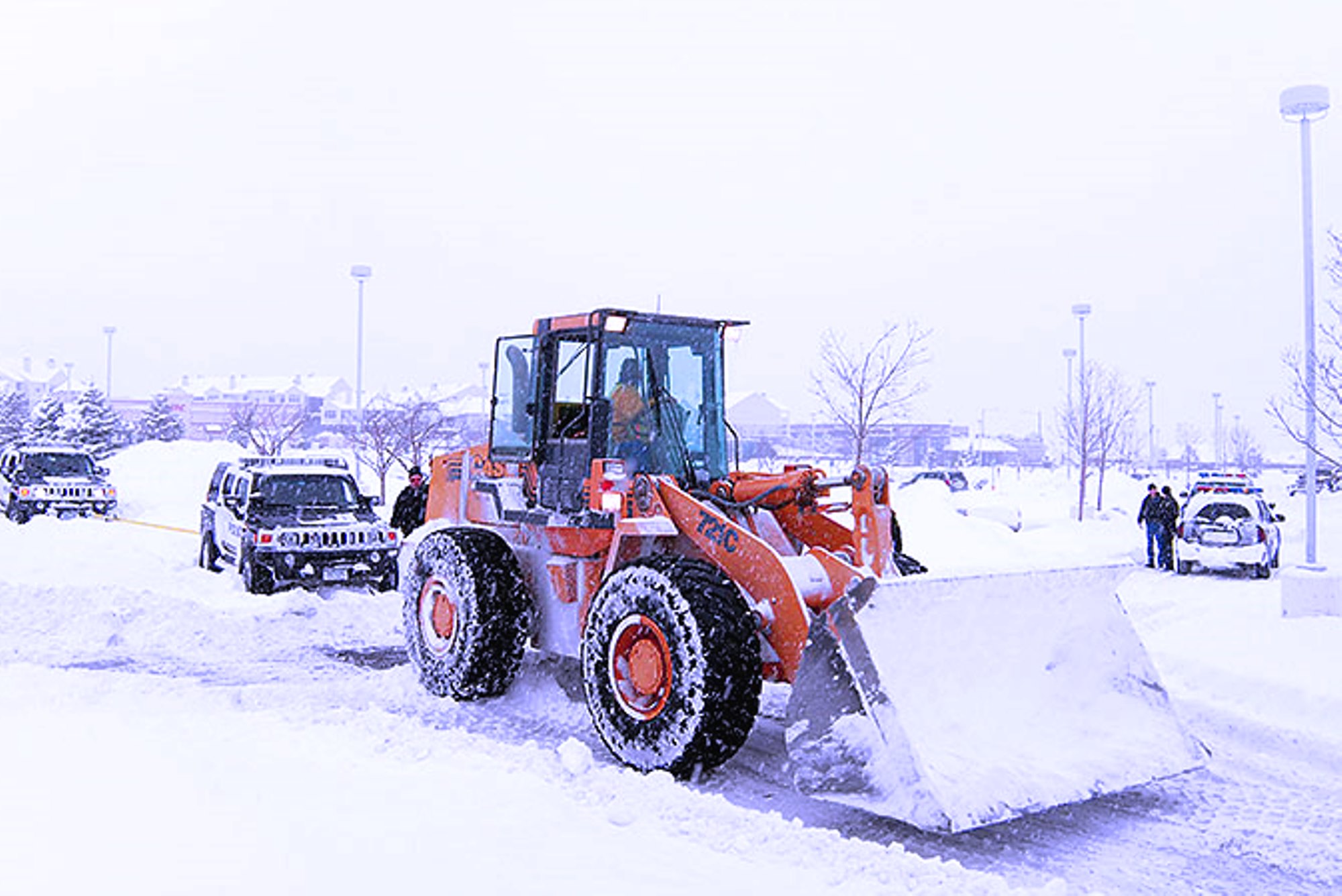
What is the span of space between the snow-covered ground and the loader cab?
1.77 meters

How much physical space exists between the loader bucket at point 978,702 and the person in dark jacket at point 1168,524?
1418cm

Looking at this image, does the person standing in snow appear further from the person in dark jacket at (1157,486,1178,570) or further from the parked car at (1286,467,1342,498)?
the parked car at (1286,467,1342,498)

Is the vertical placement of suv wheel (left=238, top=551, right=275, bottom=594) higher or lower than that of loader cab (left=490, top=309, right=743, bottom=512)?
lower

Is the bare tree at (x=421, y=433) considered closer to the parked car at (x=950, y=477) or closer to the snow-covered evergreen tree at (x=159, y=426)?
the parked car at (x=950, y=477)

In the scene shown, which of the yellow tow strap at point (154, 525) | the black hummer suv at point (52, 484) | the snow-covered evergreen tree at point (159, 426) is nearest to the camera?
the black hummer suv at point (52, 484)

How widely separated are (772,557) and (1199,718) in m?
3.84

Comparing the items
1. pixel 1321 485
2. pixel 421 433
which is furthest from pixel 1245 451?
pixel 421 433

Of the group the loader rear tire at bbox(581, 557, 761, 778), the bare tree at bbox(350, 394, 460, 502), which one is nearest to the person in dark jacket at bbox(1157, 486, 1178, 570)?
the loader rear tire at bbox(581, 557, 761, 778)

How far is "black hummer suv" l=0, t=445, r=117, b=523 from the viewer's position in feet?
76.2

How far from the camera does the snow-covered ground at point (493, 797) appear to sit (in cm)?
Result: 454

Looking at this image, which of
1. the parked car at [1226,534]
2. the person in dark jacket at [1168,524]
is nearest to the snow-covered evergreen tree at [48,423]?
the person in dark jacket at [1168,524]

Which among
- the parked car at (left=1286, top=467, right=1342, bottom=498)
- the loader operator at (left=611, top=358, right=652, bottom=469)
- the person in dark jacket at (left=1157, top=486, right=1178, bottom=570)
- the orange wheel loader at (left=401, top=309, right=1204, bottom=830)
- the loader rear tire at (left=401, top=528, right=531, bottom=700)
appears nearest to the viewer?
the orange wheel loader at (left=401, top=309, right=1204, bottom=830)

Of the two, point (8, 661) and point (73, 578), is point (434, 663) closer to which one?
point (8, 661)

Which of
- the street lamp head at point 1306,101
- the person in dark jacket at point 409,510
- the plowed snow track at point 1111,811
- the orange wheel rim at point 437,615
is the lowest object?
the plowed snow track at point 1111,811
